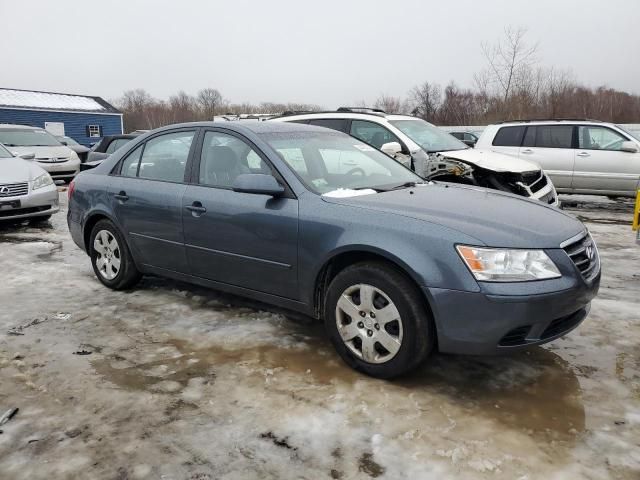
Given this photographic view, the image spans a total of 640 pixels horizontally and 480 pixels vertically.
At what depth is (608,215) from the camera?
30.2 feet

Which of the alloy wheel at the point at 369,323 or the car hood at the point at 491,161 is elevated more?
the car hood at the point at 491,161

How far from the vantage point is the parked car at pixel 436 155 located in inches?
275

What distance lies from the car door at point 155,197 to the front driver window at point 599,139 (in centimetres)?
813

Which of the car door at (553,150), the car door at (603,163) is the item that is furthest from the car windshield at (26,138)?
the car door at (603,163)

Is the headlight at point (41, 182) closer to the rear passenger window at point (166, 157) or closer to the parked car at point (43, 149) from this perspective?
the rear passenger window at point (166, 157)

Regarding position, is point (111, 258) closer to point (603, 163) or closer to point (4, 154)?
point (4, 154)

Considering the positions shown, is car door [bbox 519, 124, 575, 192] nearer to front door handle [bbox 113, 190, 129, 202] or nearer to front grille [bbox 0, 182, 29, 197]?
front door handle [bbox 113, 190, 129, 202]

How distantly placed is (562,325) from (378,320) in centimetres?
107

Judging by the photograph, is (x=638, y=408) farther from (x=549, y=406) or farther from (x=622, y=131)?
(x=622, y=131)

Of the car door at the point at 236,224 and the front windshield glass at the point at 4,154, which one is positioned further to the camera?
the front windshield glass at the point at 4,154

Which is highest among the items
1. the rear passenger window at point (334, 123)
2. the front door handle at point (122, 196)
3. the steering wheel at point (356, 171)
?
the rear passenger window at point (334, 123)

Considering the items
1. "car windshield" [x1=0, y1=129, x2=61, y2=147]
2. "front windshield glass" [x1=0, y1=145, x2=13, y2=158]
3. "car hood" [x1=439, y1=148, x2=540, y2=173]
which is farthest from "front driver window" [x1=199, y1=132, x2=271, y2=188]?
"car windshield" [x1=0, y1=129, x2=61, y2=147]

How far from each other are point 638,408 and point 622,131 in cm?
830

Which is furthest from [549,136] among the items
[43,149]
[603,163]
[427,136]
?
[43,149]
